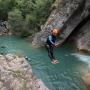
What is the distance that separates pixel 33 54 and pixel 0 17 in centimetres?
2597

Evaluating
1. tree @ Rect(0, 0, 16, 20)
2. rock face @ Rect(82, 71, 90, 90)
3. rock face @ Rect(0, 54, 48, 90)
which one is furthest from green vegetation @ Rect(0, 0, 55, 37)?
rock face @ Rect(0, 54, 48, 90)

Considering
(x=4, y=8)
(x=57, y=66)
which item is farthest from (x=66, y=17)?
(x=4, y=8)

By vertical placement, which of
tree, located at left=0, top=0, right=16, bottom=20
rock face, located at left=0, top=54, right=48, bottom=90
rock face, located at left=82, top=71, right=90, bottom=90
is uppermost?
rock face, located at left=0, top=54, right=48, bottom=90

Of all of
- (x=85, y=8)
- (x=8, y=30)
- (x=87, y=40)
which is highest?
(x=85, y=8)

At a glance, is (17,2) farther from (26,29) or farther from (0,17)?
(26,29)

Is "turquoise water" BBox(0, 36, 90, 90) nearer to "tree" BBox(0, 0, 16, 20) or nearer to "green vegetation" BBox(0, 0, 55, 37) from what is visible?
"green vegetation" BBox(0, 0, 55, 37)

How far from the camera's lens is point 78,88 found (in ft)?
74.7

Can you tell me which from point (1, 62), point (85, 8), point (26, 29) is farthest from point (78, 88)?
point (26, 29)

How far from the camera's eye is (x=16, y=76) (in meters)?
15.9

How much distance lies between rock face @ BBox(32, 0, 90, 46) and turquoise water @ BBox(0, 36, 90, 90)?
1963 mm

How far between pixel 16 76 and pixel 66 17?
23927 millimetres

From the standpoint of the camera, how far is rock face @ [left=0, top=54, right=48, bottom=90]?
1498 cm

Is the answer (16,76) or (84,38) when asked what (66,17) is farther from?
(16,76)

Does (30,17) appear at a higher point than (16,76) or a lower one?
lower
